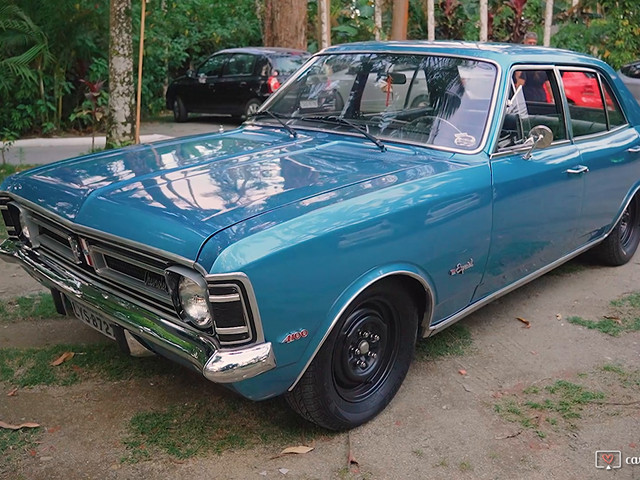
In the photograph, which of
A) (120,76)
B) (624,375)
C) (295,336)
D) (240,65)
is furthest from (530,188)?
(240,65)

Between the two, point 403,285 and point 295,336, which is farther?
point 403,285

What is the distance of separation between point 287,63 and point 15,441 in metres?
10.7

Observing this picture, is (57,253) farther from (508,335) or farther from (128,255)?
(508,335)

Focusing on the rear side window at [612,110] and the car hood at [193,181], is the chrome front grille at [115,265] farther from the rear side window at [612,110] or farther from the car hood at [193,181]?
the rear side window at [612,110]

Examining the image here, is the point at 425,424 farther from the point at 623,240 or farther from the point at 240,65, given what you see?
the point at 240,65

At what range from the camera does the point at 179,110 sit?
14.8 metres

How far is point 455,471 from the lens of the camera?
2.95 meters

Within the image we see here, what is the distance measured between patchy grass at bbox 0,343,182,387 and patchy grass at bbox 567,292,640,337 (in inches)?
108

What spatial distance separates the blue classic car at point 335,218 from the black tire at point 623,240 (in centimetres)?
66

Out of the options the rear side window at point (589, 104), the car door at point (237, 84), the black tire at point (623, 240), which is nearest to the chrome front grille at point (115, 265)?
the rear side window at point (589, 104)

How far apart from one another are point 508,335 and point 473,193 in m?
1.29

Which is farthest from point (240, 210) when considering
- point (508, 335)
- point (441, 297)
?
point (508, 335)

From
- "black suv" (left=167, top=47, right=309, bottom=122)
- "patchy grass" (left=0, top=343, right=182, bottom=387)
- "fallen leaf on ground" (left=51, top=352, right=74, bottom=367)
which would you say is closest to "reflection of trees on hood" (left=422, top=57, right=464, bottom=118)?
"patchy grass" (left=0, top=343, right=182, bottom=387)

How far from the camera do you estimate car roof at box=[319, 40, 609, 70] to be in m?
4.07
